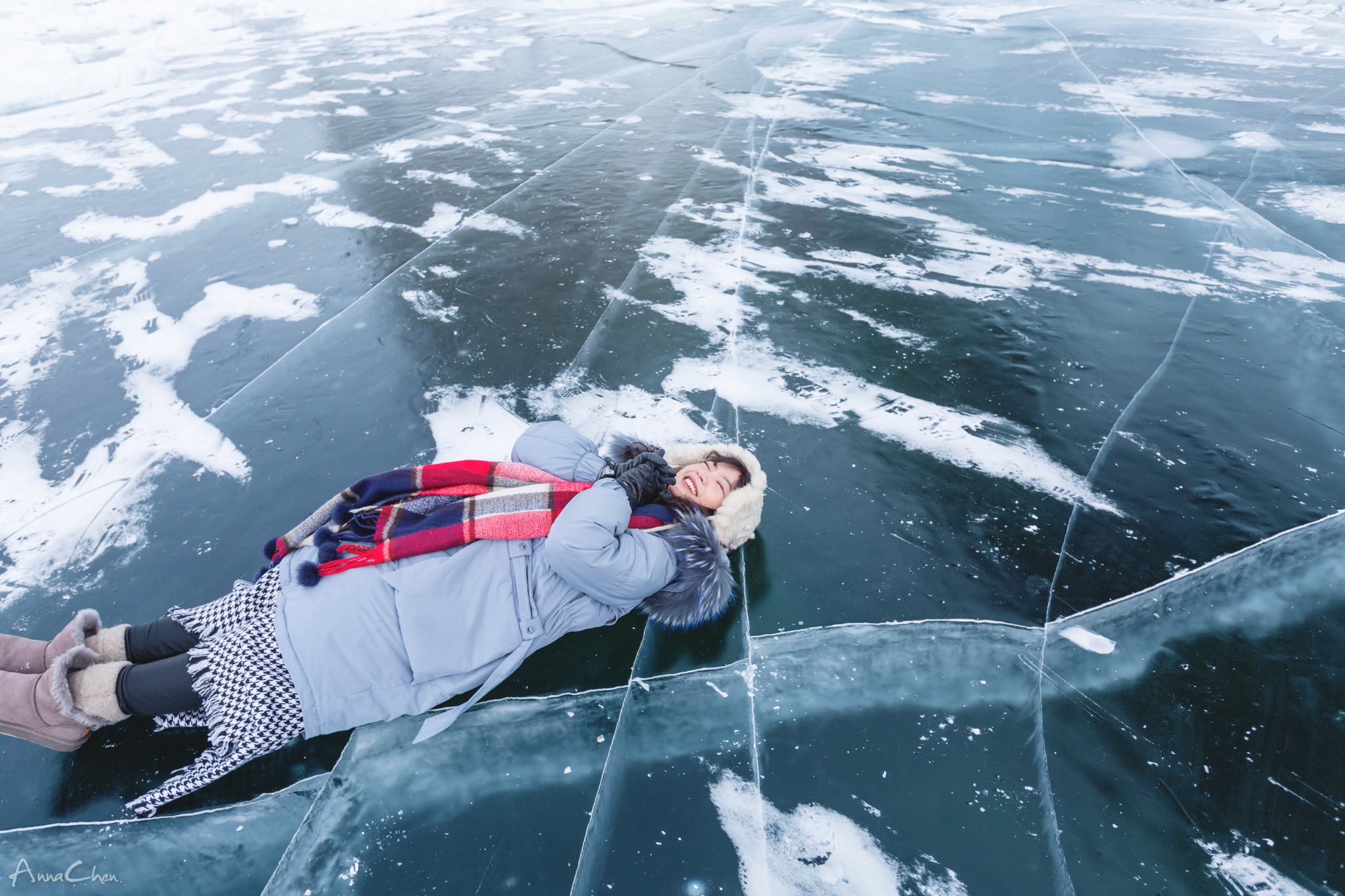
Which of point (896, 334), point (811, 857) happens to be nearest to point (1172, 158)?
point (896, 334)

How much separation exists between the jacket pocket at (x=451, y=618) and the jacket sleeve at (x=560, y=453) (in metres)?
0.46

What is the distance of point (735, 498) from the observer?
2.05 meters

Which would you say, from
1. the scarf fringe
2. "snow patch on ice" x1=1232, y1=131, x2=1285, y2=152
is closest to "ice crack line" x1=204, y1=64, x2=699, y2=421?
the scarf fringe

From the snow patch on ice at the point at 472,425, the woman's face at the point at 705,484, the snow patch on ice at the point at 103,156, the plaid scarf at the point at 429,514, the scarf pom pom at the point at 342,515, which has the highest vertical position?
the snow patch on ice at the point at 103,156

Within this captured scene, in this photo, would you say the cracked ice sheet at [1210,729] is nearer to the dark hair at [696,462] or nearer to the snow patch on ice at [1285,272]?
the dark hair at [696,462]

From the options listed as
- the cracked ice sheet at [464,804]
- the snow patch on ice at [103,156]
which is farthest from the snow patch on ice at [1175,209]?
the snow patch on ice at [103,156]

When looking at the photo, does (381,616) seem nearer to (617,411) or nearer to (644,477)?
(644,477)

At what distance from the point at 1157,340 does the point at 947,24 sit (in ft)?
33.9

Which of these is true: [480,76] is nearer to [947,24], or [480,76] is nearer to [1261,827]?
[947,24]

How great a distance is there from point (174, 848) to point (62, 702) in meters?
0.45

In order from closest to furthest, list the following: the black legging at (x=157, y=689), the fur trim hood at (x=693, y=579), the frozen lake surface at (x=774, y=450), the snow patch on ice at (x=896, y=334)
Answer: the frozen lake surface at (x=774, y=450), the black legging at (x=157, y=689), the fur trim hood at (x=693, y=579), the snow patch on ice at (x=896, y=334)

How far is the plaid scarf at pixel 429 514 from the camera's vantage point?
177 cm

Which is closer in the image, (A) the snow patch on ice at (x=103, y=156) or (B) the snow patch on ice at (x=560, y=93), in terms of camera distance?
(A) the snow patch on ice at (x=103, y=156)

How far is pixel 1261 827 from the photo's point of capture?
4.99ft
